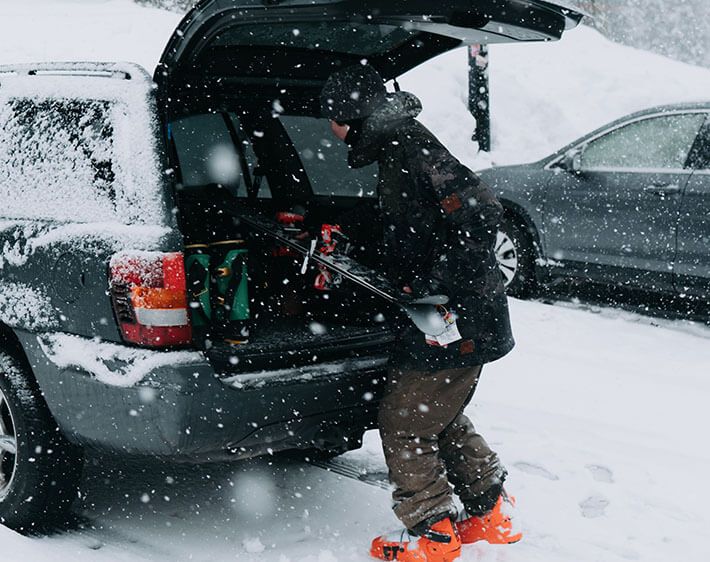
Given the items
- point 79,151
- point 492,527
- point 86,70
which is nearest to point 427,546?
point 492,527

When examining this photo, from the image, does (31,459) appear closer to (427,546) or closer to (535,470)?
(427,546)

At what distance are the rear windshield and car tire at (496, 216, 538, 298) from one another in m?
3.59

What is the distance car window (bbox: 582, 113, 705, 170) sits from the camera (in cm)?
687

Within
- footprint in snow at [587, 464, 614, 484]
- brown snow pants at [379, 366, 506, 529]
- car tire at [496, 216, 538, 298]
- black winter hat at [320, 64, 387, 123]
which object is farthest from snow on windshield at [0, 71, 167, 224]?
car tire at [496, 216, 538, 298]

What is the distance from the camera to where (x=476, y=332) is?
3.39 metres

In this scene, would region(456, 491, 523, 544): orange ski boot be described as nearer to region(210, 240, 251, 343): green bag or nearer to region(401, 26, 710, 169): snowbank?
region(210, 240, 251, 343): green bag

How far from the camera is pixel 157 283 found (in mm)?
3199

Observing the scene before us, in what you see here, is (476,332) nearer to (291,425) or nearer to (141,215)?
(291,425)

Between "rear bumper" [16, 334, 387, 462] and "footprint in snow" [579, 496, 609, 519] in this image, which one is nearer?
"rear bumper" [16, 334, 387, 462]

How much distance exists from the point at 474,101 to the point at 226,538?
992cm

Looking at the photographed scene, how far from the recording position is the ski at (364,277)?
3.34m

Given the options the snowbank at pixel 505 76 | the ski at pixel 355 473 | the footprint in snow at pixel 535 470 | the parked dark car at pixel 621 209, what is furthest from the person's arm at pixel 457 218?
the snowbank at pixel 505 76

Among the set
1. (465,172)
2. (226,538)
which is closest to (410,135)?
(465,172)

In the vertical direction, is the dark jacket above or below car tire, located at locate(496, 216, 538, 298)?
above
